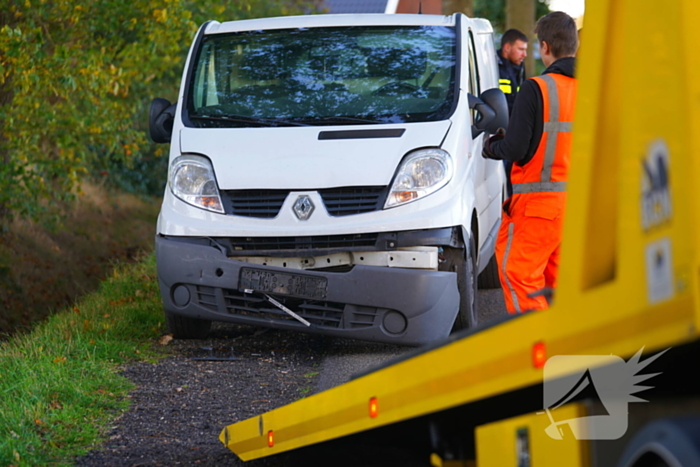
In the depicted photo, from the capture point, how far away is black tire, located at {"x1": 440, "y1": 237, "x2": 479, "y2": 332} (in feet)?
19.7

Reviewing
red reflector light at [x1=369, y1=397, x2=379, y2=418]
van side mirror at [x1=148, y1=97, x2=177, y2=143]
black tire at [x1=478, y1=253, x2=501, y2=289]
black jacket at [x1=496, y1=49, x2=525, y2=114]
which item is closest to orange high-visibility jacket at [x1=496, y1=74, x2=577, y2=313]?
red reflector light at [x1=369, y1=397, x2=379, y2=418]

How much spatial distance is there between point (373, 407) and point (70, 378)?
3231 mm

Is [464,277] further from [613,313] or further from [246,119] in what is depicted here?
[613,313]

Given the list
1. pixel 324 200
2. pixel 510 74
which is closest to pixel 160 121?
pixel 324 200

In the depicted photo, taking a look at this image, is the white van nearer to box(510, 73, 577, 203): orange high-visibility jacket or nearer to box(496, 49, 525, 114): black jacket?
box(510, 73, 577, 203): orange high-visibility jacket

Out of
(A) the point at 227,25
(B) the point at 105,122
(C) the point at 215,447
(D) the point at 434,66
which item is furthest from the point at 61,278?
(C) the point at 215,447

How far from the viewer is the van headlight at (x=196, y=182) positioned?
6.12m

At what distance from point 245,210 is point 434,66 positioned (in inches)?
64.9

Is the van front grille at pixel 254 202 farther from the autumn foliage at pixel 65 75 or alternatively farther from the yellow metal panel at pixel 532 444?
the autumn foliage at pixel 65 75

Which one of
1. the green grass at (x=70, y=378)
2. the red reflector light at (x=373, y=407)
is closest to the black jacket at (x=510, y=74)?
the green grass at (x=70, y=378)

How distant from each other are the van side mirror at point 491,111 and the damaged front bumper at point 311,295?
1.05 m

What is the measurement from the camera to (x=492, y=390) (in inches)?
88.4

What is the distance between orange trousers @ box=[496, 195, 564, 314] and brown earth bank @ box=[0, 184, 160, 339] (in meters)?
6.80

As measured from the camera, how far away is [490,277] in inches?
345
